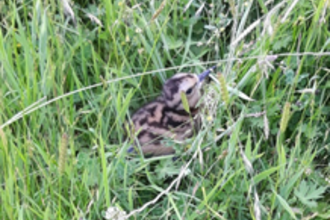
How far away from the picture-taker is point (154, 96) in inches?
131

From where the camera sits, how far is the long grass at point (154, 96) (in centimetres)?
252

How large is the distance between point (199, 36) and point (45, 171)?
1.40 metres

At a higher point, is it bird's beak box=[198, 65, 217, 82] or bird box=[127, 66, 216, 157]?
bird's beak box=[198, 65, 217, 82]

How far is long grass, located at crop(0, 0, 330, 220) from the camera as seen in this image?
2.52 metres

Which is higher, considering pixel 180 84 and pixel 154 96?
pixel 180 84

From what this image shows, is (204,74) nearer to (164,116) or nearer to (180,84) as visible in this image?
(180,84)

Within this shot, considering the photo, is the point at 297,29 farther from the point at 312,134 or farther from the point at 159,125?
the point at 159,125

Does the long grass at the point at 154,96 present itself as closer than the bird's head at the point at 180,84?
Yes

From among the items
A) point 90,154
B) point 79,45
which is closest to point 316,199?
point 90,154

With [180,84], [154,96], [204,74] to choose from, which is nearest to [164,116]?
[154,96]

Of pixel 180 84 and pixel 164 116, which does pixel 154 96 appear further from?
pixel 180 84

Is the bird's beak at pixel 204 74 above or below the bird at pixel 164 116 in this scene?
above

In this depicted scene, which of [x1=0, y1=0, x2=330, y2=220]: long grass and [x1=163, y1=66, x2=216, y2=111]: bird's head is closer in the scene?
[x1=0, y1=0, x2=330, y2=220]: long grass

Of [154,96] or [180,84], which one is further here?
[154,96]
